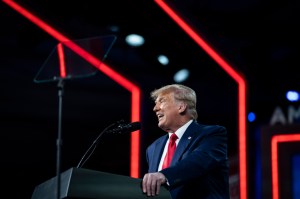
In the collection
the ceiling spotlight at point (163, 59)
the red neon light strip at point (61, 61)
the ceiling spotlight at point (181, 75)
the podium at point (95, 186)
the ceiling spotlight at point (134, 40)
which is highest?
the ceiling spotlight at point (134, 40)

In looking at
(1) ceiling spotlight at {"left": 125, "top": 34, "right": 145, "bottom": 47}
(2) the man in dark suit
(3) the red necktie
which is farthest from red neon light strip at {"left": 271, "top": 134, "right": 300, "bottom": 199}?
(3) the red necktie

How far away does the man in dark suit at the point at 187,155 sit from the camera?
87.9 inches

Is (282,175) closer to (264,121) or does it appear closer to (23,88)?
(23,88)

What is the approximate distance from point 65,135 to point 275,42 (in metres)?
3.62

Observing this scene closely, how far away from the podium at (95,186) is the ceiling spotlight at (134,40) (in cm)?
231

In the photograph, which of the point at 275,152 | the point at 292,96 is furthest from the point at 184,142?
the point at 292,96

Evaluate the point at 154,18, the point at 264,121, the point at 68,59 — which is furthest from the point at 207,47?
the point at 264,121

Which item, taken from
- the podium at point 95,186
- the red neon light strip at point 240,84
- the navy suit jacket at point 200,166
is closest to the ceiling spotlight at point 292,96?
the red neon light strip at point 240,84

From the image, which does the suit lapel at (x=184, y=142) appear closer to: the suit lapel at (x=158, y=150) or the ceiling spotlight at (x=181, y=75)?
the suit lapel at (x=158, y=150)

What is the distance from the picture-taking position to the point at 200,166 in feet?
7.60

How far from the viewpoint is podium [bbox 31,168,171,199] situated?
1.94 meters

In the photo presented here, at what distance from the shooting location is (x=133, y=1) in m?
3.96

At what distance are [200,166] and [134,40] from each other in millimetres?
2190

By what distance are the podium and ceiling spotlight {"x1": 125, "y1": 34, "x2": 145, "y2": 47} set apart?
7.57 ft
